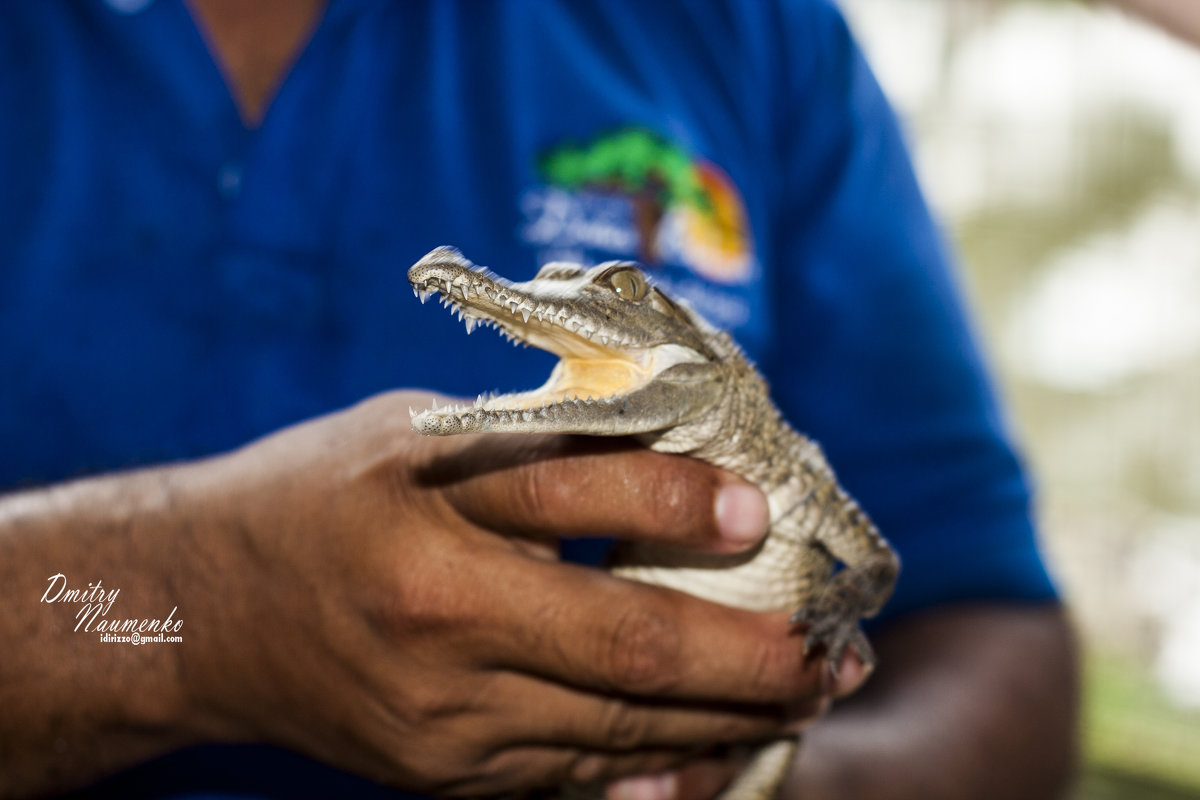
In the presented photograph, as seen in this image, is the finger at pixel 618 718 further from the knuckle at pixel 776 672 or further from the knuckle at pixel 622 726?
the knuckle at pixel 776 672

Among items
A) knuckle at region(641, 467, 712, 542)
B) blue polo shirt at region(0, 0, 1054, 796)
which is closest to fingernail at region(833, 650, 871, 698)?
knuckle at region(641, 467, 712, 542)

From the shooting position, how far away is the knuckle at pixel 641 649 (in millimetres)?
1347

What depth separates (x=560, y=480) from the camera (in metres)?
1.28

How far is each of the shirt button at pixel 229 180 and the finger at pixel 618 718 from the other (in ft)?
3.40

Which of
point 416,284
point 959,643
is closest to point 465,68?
point 416,284

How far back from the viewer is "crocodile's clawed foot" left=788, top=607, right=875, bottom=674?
1.50 metres

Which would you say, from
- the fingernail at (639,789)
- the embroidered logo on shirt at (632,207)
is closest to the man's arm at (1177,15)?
the embroidered logo on shirt at (632,207)

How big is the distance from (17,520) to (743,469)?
1142 mm

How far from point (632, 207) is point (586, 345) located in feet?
2.06

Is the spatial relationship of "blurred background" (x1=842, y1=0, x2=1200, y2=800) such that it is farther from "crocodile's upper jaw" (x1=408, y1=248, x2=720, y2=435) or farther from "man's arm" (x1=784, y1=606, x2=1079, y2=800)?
"crocodile's upper jaw" (x1=408, y1=248, x2=720, y2=435)

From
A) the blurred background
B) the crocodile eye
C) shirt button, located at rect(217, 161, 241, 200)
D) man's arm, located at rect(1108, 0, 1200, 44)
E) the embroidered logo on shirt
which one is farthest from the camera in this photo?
the blurred background

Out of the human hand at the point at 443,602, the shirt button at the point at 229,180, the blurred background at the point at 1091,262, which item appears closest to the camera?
the human hand at the point at 443,602

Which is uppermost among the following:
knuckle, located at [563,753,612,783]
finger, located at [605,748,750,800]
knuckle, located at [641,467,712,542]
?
knuckle, located at [641,467,712,542]

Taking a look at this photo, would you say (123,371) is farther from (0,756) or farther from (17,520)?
(0,756)
